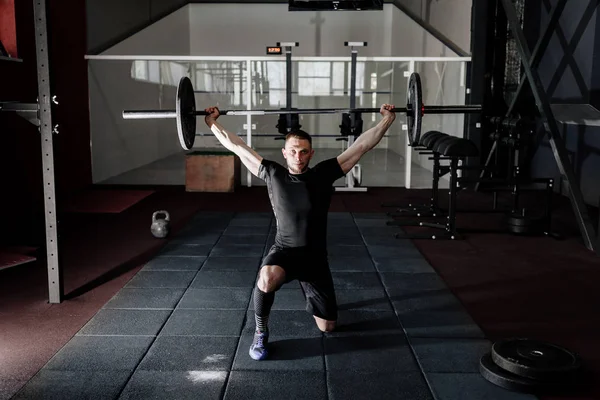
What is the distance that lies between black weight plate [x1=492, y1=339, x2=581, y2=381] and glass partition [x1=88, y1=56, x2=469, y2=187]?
4.46m

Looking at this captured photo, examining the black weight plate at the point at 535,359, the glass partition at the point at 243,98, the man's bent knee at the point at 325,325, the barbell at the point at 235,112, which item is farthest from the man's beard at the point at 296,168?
the glass partition at the point at 243,98

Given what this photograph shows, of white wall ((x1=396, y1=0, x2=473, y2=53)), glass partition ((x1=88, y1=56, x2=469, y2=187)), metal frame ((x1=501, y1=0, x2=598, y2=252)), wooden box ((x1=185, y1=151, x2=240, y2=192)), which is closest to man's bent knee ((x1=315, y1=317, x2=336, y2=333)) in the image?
metal frame ((x1=501, y1=0, x2=598, y2=252))

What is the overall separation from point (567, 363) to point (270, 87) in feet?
17.7

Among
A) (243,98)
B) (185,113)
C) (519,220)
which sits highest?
(243,98)

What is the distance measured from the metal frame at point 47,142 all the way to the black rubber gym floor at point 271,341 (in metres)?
0.30

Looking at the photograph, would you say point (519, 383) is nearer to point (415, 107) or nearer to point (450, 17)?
point (415, 107)

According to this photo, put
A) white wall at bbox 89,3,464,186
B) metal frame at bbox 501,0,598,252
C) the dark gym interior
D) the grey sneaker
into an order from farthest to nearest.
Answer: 1. white wall at bbox 89,3,464,186
2. metal frame at bbox 501,0,598,252
3. the grey sneaker
4. the dark gym interior

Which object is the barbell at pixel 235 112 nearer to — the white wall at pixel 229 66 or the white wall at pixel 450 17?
the white wall at pixel 229 66

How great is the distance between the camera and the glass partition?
674cm

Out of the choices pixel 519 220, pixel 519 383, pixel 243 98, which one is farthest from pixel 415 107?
pixel 243 98

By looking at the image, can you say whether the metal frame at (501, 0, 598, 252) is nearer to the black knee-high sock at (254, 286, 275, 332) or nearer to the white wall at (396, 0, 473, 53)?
the white wall at (396, 0, 473, 53)

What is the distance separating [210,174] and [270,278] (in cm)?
430

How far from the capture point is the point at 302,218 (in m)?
2.44

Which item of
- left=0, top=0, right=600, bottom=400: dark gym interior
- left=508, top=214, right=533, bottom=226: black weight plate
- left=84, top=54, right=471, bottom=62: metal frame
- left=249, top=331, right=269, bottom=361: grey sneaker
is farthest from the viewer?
left=84, top=54, right=471, bottom=62: metal frame
